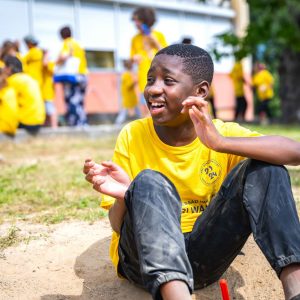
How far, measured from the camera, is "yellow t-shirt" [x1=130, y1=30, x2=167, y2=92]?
735cm

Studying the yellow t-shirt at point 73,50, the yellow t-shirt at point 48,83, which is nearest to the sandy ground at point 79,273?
the yellow t-shirt at point 73,50

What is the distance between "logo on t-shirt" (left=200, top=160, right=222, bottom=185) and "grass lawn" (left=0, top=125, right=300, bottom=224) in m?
1.38

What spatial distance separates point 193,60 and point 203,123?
0.38 meters

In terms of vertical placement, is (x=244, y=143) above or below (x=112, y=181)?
above

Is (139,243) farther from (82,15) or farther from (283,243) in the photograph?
(82,15)

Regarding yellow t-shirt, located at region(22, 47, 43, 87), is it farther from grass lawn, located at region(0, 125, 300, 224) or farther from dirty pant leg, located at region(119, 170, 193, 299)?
dirty pant leg, located at region(119, 170, 193, 299)

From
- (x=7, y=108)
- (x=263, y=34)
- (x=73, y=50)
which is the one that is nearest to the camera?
(x=7, y=108)

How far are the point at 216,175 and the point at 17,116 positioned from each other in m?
6.23

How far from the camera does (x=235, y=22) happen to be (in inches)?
687

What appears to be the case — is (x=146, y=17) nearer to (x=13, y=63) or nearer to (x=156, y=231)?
(x=13, y=63)

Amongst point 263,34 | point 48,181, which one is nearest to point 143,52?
point 48,181

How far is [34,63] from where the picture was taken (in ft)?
30.0

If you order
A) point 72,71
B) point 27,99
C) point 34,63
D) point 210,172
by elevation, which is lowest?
point 27,99

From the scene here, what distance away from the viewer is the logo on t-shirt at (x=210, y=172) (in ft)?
7.91
